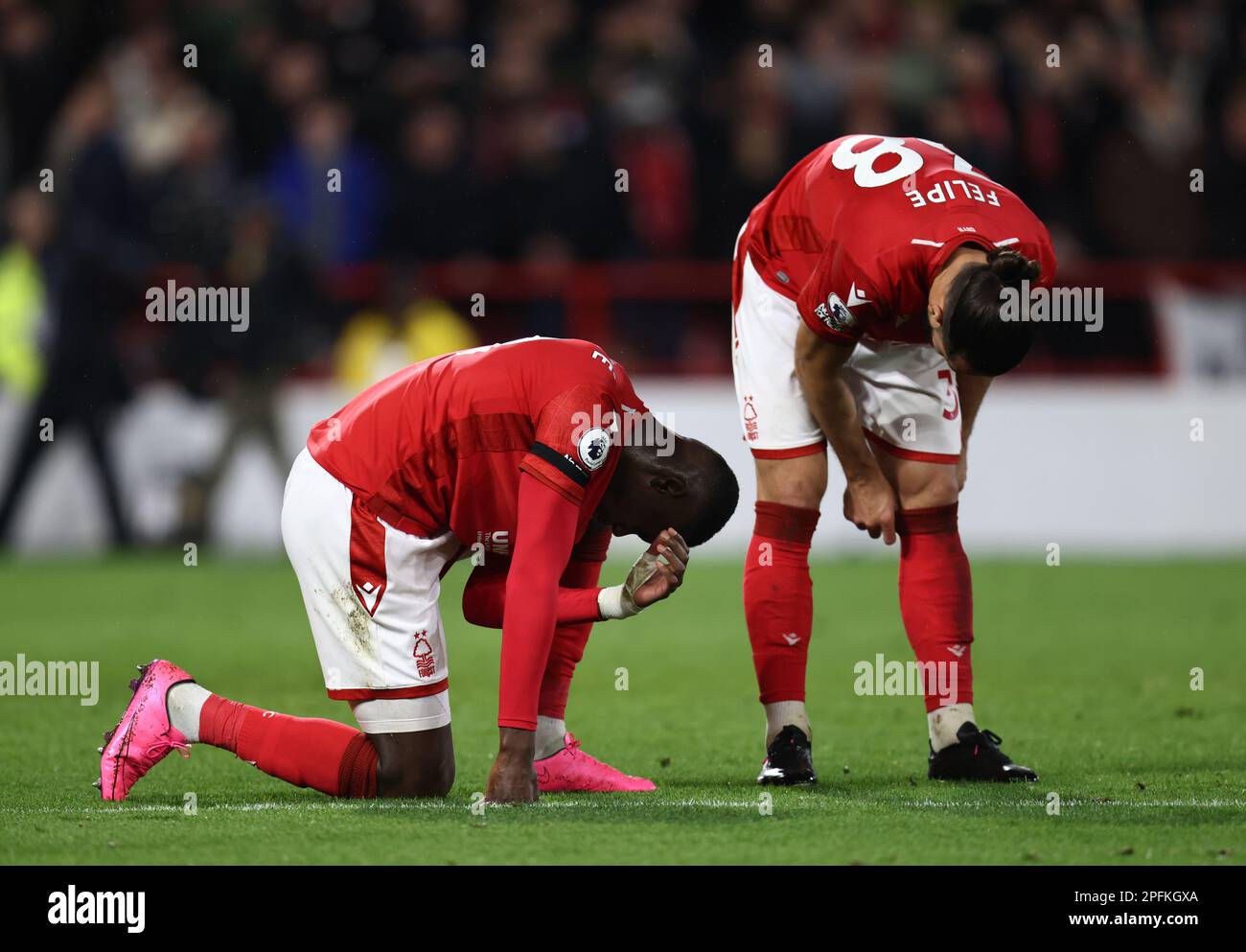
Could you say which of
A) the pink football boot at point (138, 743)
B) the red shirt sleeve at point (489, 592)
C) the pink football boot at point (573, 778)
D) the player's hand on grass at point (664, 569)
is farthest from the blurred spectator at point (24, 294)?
the player's hand on grass at point (664, 569)

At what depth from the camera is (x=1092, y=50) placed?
1529 cm

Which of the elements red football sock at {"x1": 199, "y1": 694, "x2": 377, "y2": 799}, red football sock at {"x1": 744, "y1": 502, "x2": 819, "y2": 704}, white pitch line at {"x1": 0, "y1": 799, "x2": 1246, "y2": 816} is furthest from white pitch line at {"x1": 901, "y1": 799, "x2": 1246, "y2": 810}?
red football sock at {"x1": 199, "y1": 694, "x2": 377, "y2": 799}

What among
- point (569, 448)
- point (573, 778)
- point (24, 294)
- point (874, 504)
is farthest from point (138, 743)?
point (24, 294)

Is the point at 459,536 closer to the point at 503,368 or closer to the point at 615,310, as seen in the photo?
the point at 503,368

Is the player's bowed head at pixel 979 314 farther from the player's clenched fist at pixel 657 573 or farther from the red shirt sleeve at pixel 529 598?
the red shirt sleeve at pixel 529 598

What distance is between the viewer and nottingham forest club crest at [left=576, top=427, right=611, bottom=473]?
4902mm

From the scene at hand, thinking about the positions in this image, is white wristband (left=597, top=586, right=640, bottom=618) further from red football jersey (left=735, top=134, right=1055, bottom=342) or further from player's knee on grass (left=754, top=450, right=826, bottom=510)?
red football jersey (left=735, top=134, right=1055, bottom=342)

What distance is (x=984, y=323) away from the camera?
16.4 ft

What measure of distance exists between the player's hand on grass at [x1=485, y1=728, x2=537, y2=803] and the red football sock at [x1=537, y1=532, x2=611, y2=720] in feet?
1.74

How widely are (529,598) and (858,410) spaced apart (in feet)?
4.89

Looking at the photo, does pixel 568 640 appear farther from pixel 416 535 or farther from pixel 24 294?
pixel 24 294
